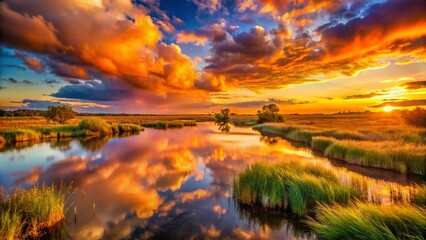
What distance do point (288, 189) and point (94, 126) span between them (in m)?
34.8

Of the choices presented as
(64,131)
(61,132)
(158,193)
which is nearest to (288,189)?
(158,193)

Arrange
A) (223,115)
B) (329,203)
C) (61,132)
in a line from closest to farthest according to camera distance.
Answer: (329,203) → (61,132) → (223,115)

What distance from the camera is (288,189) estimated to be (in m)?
8.84

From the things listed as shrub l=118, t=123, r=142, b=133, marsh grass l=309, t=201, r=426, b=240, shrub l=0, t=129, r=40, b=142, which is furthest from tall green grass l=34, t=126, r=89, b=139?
marsh grass l=309, t=201, r=426, b=240

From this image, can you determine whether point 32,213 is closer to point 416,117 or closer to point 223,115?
point 416,117

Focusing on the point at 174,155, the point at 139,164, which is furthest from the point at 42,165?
the point at 174,155

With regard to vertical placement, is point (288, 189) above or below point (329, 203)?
above

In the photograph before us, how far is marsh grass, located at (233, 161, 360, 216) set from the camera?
802 cm

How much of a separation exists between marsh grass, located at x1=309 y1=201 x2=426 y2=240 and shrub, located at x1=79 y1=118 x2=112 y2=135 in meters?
36.9

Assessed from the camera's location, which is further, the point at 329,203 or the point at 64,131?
the point at 64,131

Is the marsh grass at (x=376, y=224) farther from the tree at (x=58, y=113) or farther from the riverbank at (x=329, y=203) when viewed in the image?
the tree at (x=58, y=113)

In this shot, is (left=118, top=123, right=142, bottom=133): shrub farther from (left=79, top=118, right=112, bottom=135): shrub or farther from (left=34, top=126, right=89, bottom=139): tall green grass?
(left=34, top=126, right=89, bottom=139): tall green grass

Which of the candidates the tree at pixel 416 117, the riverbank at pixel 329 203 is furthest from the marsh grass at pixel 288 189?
the tree at pixel 416 117

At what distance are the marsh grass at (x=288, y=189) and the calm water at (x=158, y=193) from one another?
475 millimetres
